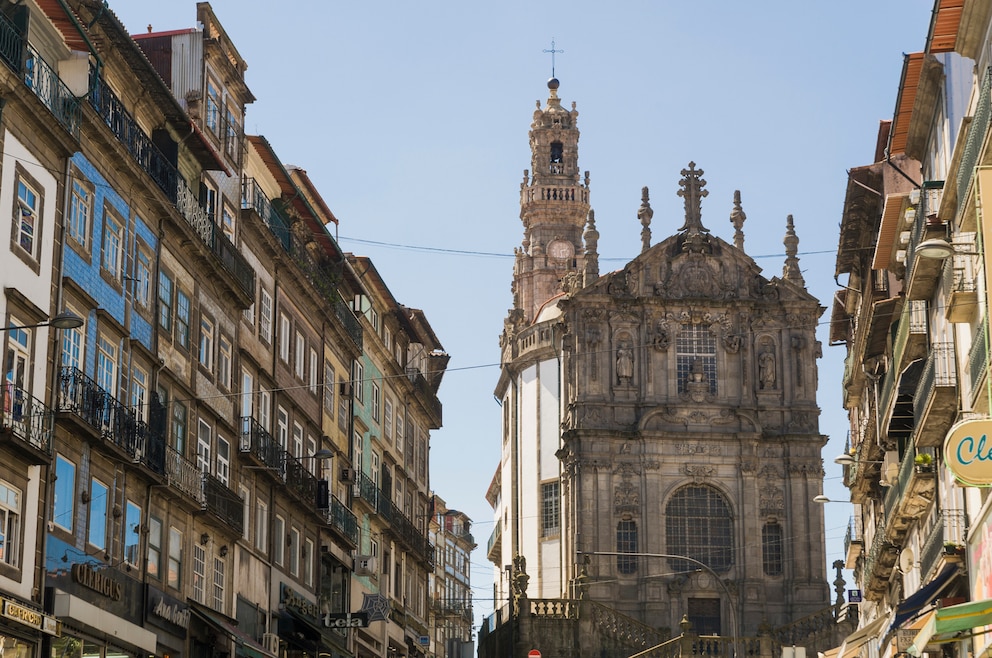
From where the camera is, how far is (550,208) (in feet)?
371

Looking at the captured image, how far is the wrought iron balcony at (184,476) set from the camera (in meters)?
34.2

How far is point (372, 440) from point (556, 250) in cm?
5819

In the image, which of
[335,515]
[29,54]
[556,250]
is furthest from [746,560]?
[29,54]

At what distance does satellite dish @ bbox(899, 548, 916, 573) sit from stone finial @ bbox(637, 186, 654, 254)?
104ft

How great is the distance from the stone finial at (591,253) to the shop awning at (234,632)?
123ft

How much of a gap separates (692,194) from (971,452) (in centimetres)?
5187

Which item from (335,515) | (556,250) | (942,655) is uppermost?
(556,250)

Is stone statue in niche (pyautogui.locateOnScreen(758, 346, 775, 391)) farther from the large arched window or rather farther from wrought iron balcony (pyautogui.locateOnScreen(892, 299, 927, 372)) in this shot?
wrought iron balcony (pyautogui.locateOnScreen(892, 299, 927, 372))

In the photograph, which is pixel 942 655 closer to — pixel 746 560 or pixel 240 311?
pixel 240 311

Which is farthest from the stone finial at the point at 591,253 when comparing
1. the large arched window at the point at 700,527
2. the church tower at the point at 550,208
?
the church tower at the point at 550,208

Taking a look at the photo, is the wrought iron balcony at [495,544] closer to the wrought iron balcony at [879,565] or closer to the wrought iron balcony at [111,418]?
the wrought iron balcony at [879,565]

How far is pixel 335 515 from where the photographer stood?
48094 mm

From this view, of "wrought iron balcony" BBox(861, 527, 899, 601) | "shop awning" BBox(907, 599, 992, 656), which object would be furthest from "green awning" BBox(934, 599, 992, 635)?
"wrought iron balcony" BBox(861, 527, 899, 601)

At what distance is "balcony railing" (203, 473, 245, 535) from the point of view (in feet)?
119
